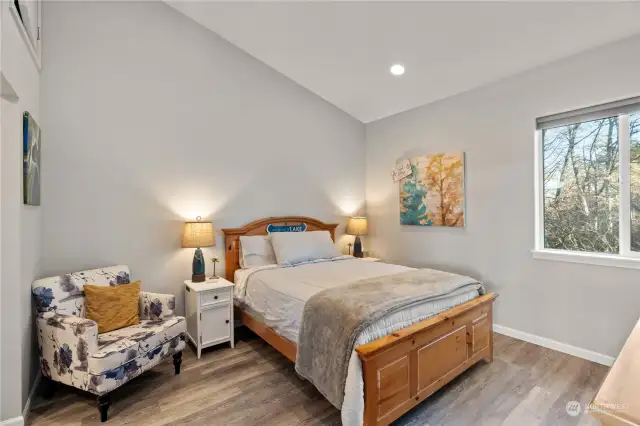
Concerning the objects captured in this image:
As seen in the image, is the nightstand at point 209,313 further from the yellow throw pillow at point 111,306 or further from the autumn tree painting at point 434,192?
the autumn tree painting at point 434,192

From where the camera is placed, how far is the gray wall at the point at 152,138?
2.62 m

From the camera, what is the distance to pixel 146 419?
6.52 ft

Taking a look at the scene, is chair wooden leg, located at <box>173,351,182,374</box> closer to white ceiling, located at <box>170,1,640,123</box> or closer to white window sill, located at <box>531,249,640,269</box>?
white ceiling, located at <box>170,1,640,123</box>

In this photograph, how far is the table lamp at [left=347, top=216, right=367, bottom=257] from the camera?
4.39 metres

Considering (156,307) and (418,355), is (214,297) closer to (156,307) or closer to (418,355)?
(156,307)

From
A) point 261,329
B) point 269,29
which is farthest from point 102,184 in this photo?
point 269,29

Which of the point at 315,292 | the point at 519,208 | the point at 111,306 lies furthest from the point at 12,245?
the point at 519,208

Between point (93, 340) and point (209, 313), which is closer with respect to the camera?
point (93, 340)

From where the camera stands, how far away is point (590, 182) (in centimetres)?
282

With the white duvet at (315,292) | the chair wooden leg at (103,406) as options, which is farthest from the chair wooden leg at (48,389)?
the white duvet at (315,292)

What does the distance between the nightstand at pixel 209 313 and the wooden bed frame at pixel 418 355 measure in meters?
0.31

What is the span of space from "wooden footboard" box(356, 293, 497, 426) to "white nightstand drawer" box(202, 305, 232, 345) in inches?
66.2

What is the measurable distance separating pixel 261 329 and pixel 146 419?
3.42 ft

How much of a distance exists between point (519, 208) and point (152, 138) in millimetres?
3629
